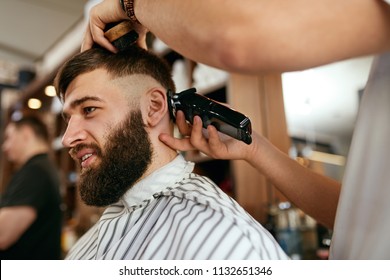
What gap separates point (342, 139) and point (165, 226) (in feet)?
3.68

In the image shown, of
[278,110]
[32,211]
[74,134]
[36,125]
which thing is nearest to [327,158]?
[278,110]

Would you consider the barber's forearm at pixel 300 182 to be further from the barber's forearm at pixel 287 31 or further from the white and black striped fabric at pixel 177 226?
the barber's forearm at pixel 287 31

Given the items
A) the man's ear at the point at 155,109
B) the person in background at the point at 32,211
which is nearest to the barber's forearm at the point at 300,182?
the man's ear at the point at 155,109

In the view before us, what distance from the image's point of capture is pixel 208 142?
2.93 feet

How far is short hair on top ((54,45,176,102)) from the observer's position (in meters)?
0.95

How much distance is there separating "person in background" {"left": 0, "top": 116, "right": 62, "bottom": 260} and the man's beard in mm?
941

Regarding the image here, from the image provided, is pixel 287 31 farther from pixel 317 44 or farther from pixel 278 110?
pixel 278 110

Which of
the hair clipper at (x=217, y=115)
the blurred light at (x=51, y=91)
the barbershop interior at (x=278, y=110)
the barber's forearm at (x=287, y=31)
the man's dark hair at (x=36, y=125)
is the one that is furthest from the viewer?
the man's dark hair at (x=36, y=125)

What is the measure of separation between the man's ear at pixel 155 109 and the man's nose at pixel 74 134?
0.18 meters

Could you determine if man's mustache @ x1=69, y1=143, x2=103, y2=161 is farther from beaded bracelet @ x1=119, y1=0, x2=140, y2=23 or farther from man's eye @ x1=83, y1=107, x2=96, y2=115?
beaded bracelet @ x1=119, y1=0, x2=140, y2=23

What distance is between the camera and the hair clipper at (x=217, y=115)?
0.81m
